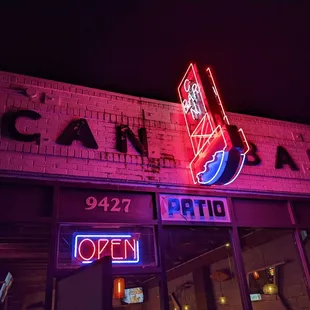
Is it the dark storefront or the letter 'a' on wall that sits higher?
the letter 'a' on wall

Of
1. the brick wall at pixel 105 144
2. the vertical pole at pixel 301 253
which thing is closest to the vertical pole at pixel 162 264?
the brick wall at pixel 105 144

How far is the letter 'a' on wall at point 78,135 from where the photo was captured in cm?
495

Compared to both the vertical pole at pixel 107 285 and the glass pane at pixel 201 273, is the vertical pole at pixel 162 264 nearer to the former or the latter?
the vertical pole at pixel 107 285

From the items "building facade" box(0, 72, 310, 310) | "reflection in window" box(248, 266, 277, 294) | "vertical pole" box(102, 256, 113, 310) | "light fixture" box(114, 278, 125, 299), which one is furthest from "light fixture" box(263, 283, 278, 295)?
"vertical pole" box(102, 256, 113, 310)

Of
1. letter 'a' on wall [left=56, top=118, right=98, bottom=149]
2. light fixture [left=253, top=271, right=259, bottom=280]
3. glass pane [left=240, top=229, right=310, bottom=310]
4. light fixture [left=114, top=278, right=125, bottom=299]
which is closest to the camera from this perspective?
letter 'a' on wall [left=56, top=118, right=98, bottom=149]

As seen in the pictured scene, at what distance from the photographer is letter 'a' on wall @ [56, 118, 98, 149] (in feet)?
16.2

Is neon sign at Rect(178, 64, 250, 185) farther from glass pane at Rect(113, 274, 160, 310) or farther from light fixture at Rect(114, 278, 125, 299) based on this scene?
glass pane at Rect(113, 274, 160, 310)

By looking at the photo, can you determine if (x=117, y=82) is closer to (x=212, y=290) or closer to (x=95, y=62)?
(x=95, y=62)

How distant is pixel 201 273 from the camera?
1288 cm

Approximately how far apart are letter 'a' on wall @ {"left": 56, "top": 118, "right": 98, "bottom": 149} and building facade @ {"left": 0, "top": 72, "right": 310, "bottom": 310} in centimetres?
2

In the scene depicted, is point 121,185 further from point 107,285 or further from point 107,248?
point 107,285

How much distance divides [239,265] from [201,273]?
8.50m

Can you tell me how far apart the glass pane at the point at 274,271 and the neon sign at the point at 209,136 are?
4017 millimetres

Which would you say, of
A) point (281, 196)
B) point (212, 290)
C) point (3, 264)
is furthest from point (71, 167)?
point (212, 290)
